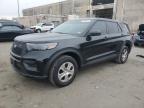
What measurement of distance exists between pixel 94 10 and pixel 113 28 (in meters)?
38.2

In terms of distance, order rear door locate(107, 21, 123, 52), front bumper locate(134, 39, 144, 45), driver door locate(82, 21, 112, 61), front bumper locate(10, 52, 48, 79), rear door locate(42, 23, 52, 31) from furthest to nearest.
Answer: rear door locate(42, 23, 52, 31) < front bumper locate(134, 39, 144, 45) < rear door locate(107, 21, 123, 52) < driver door locate(82, 21, 112, 61) < front bumper locate(10, 52, 48, 79)

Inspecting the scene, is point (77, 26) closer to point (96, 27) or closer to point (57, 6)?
point (96, 27)

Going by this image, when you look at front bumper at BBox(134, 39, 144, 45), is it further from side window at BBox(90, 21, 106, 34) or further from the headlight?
the headlight

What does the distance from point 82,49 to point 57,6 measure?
56121 millimetres

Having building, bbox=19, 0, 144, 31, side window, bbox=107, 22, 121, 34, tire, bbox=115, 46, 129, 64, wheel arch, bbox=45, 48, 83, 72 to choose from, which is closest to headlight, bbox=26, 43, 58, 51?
wheel arch, bbox=45, 48, 83, 72

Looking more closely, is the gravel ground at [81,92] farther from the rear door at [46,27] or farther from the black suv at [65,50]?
the rear door at [46,27]

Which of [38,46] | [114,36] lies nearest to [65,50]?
[38,46]

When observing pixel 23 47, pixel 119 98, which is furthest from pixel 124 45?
pixel 23 47

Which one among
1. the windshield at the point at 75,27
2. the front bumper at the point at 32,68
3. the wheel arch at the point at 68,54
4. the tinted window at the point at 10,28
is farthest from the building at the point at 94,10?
the front bumper at the point at 32,68

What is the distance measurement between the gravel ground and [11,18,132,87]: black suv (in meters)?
0.37

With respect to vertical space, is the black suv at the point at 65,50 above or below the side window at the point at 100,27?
below

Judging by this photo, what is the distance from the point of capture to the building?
30984 millimetres

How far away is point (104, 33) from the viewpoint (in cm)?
549

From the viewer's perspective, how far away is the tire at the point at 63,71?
407 cm
